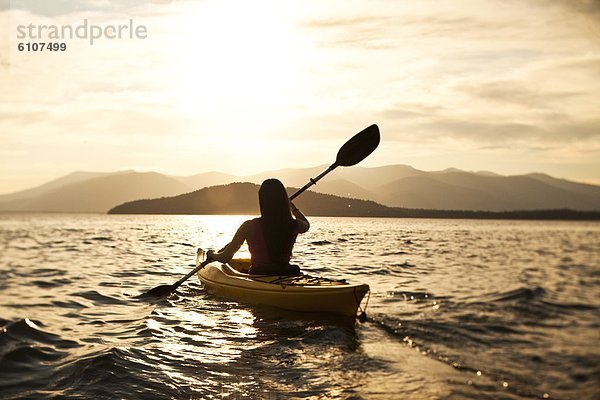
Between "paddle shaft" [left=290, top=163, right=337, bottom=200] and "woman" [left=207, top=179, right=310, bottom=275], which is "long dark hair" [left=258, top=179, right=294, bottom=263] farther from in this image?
"paddle shaft" [left=290, top=163, right=337, bottom=200]

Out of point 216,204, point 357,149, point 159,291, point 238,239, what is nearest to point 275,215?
point 238,239

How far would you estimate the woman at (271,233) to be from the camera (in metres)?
8.21

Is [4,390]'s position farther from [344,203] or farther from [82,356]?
[344,203]

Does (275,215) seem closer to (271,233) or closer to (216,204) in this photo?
(271,233)

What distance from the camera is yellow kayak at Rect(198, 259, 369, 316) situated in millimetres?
7391

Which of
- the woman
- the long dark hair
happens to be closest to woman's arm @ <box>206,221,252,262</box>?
the woman

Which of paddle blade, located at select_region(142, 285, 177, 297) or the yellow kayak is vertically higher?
the yellow kayak

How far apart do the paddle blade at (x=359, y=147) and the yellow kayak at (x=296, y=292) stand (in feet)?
13.5

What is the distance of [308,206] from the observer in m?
112

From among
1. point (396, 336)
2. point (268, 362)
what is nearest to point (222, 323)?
point (268, 362)

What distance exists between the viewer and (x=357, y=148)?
12.0m

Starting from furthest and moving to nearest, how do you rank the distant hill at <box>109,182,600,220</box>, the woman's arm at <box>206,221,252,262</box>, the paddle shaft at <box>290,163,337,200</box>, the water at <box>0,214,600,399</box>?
the distant hill at <box>109,182,600,220</box>
the paddle shaft at <box>290,163,337,200</box>
the woman's arm at <box>206,221,252,262</box>
the water at <box>0,214,600,399</box>

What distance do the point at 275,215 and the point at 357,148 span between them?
4.46 metres

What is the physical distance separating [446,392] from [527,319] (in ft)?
14.2
